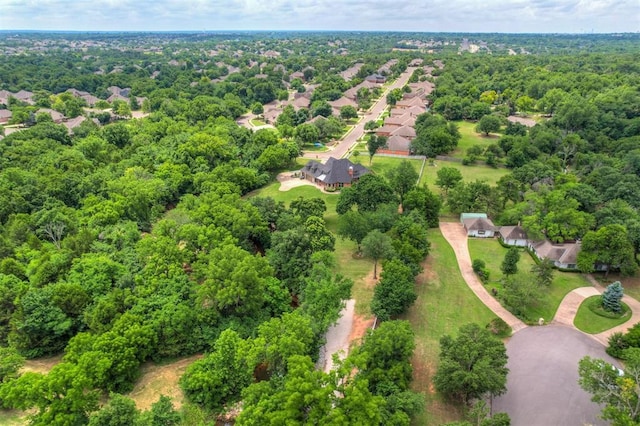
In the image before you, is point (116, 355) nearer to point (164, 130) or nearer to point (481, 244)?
point (481, 244)

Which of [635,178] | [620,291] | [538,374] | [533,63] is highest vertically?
[533,63]

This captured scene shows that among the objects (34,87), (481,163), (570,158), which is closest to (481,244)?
(481,163)

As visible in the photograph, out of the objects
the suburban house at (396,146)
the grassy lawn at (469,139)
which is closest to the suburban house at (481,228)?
the grassy lawn at (469,139)

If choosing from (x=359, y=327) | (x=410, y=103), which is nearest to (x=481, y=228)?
(x=359, y=327)

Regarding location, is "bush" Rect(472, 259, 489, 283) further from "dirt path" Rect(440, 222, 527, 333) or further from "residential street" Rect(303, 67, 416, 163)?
"residential street" Rect(303, 67, 416, 163)

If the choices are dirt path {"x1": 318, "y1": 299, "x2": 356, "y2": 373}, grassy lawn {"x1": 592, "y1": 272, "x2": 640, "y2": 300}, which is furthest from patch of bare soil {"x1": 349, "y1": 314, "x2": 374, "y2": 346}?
grassy lawn {"x1": 592, "y1": 272, "x2": 640, "y2": 300}

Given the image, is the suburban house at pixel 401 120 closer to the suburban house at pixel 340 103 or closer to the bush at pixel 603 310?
the suburban house at pixel 340 103
